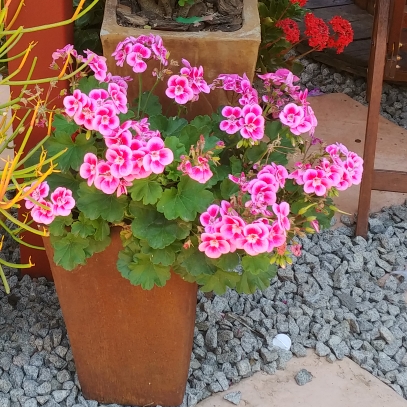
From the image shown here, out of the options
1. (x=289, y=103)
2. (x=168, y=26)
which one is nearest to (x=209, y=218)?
(x=289, y=103)

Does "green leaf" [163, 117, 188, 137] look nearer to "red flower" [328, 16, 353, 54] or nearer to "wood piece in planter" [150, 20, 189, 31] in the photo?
"wood piece in planter" [150, 20, 189, 31]

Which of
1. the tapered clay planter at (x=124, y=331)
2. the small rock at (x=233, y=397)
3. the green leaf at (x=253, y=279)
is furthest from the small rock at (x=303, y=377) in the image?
the green leaf at (x=253, y=279)

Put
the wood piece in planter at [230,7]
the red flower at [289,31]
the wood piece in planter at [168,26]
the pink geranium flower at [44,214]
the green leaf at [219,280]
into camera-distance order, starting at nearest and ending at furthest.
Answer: the pink geranium flower at [44,214], the green leaf at [219,280], the wood piece in planter at [168,26], the wood piece in planter at [230,7], the red flower at [289,31]

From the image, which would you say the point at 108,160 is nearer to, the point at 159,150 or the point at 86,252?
the point at 159,150

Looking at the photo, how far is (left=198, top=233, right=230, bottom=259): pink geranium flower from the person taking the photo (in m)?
1.52

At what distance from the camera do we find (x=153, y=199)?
1572 mm

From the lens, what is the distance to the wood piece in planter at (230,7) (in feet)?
6.79

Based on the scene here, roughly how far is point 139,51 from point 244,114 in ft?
1.03

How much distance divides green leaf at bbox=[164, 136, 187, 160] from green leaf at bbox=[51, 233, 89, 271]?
0.31 m

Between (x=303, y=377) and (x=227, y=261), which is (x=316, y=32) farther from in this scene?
(x=227, y=261)

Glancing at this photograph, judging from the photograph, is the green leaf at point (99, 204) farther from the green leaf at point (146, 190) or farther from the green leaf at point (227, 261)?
the green leaf at point (227, 261)

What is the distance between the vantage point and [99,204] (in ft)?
5.33

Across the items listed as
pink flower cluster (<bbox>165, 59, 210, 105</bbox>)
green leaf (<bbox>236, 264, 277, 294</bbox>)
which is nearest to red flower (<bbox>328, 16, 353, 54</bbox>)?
pink flower cluster (<bbox>165, 59, 210, 105</bbox>)

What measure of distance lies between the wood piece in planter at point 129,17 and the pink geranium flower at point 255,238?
2.65 ft
